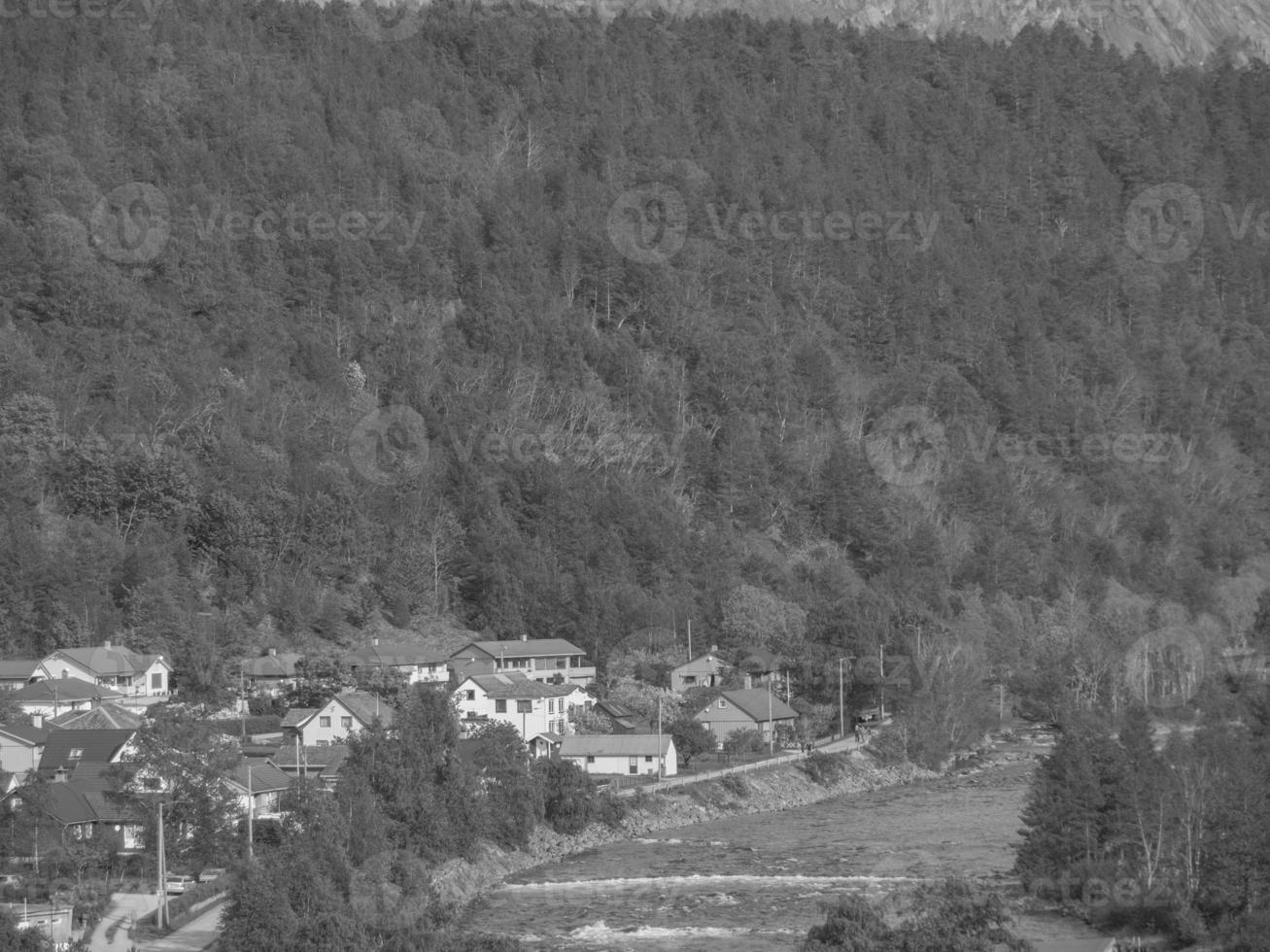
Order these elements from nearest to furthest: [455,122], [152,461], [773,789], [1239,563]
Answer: [773,789] → [152,461] → [1239,563] → [455,122]

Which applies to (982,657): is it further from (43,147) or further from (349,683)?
(43,147)

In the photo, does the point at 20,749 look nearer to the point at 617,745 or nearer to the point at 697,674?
the point at 617,745

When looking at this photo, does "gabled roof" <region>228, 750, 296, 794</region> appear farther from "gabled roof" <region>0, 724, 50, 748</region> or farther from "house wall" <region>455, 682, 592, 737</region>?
"house wall" <region>455, 682, 592, 737</region>

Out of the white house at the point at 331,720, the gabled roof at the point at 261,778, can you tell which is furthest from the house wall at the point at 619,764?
the gabled roof at the point at 261,778

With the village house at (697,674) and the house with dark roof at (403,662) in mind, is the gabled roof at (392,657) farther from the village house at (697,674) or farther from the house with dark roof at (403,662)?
the village house at (697,674)

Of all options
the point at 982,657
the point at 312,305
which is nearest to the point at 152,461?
the point at 312,305
